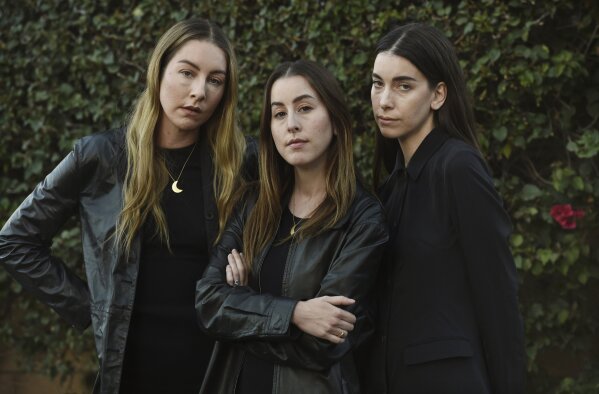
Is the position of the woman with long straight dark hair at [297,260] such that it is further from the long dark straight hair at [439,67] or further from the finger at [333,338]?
the long dark straight hair at [439,67]

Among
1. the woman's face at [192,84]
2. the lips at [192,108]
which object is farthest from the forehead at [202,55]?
the lips at [192,108]

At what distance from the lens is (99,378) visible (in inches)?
124

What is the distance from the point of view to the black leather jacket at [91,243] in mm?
3104

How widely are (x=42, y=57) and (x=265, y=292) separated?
336 cm

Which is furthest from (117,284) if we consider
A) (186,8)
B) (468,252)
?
(186,8)

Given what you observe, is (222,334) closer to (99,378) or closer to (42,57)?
(99,378)

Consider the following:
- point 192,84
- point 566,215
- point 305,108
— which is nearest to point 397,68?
point 305,108

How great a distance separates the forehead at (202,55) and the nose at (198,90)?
0.07m

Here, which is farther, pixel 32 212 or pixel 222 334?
pixel 32 212

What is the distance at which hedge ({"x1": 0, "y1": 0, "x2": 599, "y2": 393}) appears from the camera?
421 centimetres

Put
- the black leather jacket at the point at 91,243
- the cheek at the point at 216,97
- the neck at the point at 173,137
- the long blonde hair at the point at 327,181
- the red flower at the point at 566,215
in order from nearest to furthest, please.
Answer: the long blonde hair at the point at 327,181
the black leather jacket at the point at 91,243
the cheek at the point at 216,97
the neck at the point at 173,137
the red flower at the point at 566,215

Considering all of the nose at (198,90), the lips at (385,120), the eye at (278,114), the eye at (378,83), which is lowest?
the lips at (385,120)

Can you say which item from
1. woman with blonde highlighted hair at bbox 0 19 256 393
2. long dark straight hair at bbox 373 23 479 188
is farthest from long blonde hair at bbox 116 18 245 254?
long dark straight hair at bbox 373 23 479 188

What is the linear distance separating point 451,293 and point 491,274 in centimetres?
14
